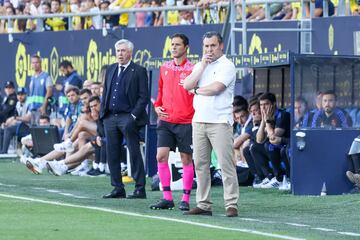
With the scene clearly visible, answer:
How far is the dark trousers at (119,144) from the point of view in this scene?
16.5m

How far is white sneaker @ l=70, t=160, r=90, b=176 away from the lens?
73.2ft

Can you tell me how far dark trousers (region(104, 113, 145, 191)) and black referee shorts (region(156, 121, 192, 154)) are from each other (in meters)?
1.27

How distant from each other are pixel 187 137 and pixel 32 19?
1663 cm

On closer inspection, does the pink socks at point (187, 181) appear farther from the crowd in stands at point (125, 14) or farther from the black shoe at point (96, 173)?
the crowd in stands at point (125, 14)

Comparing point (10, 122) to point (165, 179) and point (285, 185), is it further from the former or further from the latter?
point (165, 179)

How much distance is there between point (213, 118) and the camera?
14.0 meters

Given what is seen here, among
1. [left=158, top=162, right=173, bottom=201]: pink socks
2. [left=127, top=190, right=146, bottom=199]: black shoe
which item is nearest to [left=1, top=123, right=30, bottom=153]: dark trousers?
[left=127, top=190, right=146, bottom=199]: black shoe

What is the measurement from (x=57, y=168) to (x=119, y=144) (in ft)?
19.0

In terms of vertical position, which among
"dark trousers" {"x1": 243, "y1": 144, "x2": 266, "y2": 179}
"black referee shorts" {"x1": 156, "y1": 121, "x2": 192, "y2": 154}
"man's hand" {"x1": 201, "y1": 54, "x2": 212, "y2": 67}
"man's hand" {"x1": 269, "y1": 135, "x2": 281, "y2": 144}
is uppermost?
"man's hand" {"x1": 201, "y1": 54, "x2": 212, "y2": 67}

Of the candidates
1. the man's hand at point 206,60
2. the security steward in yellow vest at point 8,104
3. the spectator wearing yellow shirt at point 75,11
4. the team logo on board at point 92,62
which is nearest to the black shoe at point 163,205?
the man's hand at point 206,60

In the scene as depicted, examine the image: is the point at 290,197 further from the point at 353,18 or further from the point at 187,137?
the point at 353,18

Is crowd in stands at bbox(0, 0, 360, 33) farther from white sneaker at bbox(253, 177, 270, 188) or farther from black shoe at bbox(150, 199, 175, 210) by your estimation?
black shoe at bbox(150, 199, 175, 210)

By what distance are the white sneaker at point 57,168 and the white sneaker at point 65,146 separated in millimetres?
741

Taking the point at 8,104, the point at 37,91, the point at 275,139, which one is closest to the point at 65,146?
the point at 37,91
